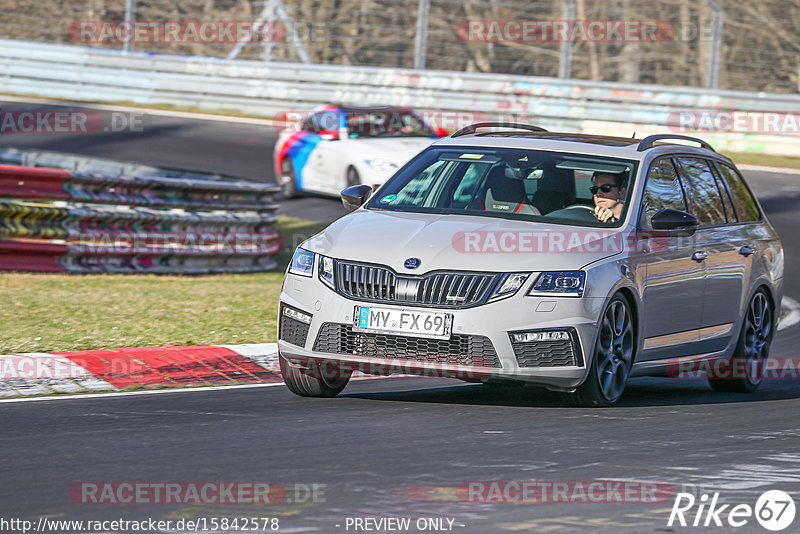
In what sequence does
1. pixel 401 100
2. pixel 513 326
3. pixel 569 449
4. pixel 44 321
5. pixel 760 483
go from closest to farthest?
pixel 760 483 < pixel 569 449 < pixel 513 326 < pixel 44 321 < pixel 401 100

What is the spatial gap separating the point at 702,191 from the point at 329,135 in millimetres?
11701

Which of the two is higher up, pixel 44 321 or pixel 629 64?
pixel 629 64

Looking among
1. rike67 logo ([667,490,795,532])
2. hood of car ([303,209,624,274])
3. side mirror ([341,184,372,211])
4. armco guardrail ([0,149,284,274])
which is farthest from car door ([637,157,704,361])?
armco guardrail ([0,149,284,274])

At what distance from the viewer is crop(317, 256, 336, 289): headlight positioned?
25.5ft

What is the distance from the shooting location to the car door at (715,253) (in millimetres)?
9102

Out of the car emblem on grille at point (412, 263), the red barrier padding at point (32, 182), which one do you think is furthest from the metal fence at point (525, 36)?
the car emblem on grille at point (412, 263)

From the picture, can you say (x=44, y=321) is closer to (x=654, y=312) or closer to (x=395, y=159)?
(x=654, y=312)

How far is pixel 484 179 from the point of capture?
866 centimetres

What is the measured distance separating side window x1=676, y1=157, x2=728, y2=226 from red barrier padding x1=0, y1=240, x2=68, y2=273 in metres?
6.79

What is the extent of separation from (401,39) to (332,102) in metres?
2.02

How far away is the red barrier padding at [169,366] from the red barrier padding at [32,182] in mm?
4310

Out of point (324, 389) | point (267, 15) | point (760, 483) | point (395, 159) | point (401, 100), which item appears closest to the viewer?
point (760, 483)

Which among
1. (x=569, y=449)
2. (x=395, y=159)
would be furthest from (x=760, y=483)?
(x=395, y=159)

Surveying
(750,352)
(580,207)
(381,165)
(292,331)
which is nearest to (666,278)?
(580,207)
